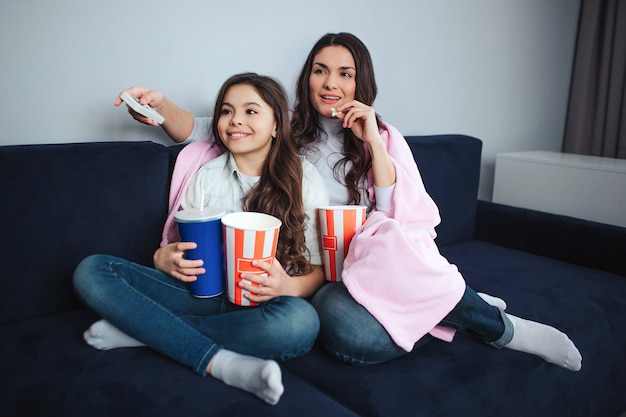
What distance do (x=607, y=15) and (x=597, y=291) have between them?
2002 mm

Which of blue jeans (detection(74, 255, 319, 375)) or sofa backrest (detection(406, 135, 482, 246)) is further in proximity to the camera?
sofa backrest (detection(406, 135, 482, 246))

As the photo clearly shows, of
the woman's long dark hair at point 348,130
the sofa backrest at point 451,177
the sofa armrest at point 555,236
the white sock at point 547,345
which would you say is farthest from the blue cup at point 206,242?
the sofa armrest at point 555,236

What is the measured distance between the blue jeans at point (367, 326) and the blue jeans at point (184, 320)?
48 millimetres

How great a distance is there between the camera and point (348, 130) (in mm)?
1717

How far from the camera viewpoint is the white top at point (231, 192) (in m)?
1.49

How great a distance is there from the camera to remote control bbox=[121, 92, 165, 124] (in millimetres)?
1399

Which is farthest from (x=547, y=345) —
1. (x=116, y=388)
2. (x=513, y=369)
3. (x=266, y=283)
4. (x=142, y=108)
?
(x=142, y=108)

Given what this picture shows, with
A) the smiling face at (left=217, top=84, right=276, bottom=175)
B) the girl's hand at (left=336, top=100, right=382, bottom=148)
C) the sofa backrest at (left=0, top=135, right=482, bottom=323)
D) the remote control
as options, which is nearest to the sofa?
the sofa backrest at (left=0, top=135, right=482, bottom=323)

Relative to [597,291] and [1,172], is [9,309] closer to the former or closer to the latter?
[1,172]

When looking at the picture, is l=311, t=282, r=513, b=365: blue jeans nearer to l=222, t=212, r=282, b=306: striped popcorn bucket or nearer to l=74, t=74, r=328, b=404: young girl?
l=74, t=74, r=328, b=404: young girl

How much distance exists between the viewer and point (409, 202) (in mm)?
1564

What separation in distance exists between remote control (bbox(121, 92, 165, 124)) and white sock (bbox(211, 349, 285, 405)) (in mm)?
656

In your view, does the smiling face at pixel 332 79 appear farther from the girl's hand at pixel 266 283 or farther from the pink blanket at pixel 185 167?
the girl's hand at pixel 266 283

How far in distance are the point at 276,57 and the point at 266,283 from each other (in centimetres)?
104
